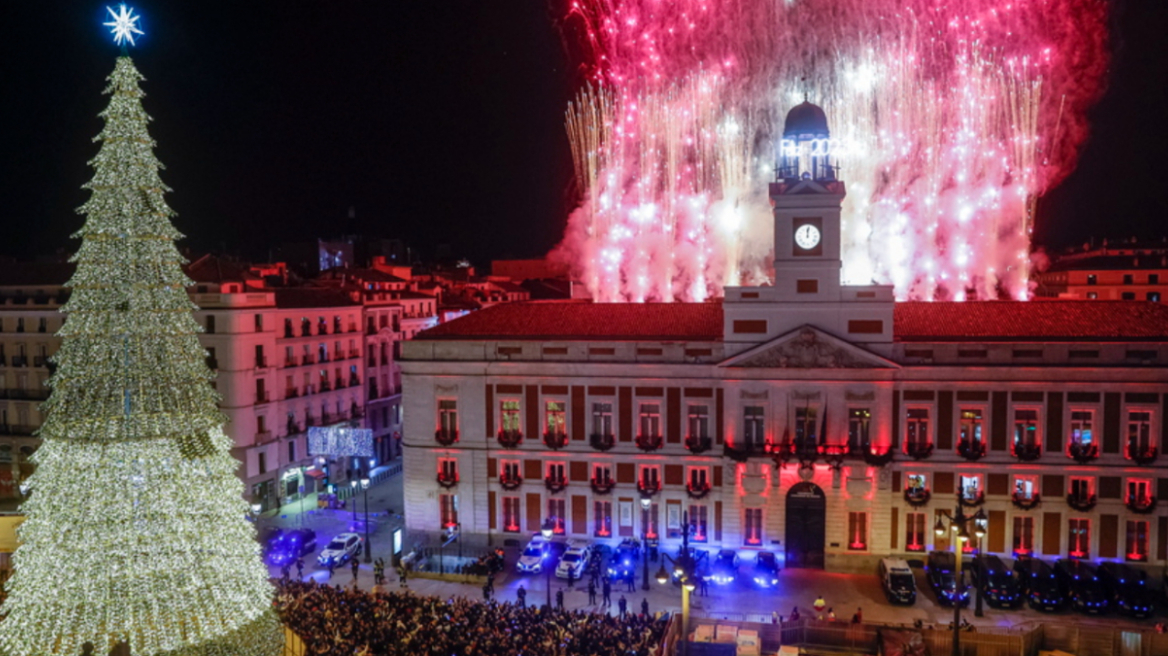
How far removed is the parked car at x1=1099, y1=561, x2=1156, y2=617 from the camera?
32.9 m

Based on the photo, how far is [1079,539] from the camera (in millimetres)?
37969

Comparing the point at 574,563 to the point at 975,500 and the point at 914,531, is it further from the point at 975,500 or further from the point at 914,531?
the point at 975,500

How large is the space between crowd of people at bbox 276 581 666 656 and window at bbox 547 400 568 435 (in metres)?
13.9

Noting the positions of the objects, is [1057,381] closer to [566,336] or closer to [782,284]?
[782,284]

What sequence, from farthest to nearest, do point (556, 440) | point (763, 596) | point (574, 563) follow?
point (556, 440) → point (574, 563) → point (763, 596)

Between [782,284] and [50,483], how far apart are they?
104 feet

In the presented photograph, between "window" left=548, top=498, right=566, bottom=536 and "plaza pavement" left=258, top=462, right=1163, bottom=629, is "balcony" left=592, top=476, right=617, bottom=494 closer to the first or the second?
"window" left=548, top=498, right=566, bottom=536

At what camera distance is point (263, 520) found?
48094mm

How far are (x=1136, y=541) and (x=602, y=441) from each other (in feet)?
85.1

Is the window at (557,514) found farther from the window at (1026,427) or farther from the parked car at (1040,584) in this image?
the window at (1026,427)

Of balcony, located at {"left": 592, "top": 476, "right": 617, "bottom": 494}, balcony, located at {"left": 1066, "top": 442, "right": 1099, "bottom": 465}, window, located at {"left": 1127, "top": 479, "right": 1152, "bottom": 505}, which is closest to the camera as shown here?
window, located at {"left": 1127, "top": 479, "right": 1152, "bottom": 505}

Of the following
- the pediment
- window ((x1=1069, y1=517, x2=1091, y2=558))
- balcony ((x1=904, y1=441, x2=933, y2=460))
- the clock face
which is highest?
the clock face

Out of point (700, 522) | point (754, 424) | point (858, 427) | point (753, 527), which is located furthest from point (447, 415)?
point (858, 427)

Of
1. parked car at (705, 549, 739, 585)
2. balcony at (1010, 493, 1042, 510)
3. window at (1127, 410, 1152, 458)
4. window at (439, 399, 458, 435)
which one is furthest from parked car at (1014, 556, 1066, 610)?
window at (439, 399, 458, 435)
